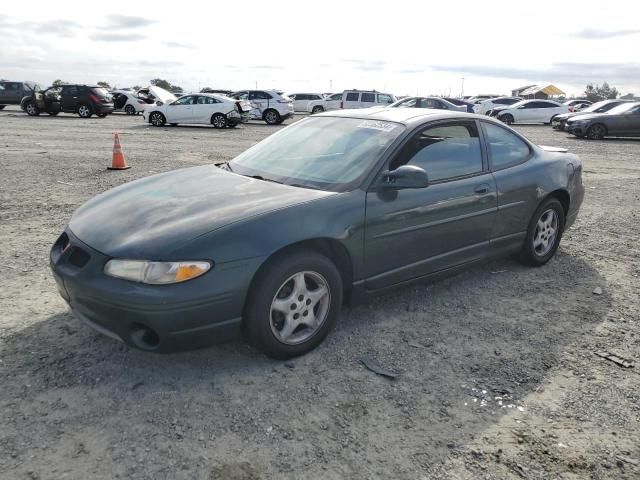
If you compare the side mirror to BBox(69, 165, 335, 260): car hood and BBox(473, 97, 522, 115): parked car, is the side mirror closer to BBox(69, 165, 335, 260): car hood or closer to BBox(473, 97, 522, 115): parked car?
BBox(69, 165, 335, 260): car hood

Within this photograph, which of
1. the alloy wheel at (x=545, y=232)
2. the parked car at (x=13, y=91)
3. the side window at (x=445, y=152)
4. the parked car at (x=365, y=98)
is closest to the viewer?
the side window at (x=445, y=152)

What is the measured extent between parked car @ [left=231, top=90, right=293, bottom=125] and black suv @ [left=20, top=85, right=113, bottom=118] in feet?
23.1

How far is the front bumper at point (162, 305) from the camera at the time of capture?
280 centimetres

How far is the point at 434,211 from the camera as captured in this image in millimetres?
3879

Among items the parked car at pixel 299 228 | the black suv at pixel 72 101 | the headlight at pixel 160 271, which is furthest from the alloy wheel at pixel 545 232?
the black suv at pixel 72 101

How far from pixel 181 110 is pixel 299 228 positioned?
20.0 m

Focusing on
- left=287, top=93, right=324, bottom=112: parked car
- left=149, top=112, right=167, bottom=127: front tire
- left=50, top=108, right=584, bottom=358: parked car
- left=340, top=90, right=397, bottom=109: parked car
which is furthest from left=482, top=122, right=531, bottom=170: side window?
left=287, top=93, right=324, bottom=112: parked car

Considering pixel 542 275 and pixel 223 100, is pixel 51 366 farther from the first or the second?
pixel 223 100

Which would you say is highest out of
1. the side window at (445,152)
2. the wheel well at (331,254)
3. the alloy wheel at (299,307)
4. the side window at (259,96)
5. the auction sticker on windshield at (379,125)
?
the side window at (259,96)

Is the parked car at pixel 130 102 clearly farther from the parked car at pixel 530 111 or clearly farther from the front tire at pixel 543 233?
the front tire at pixel 543 233

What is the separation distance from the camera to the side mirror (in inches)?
137

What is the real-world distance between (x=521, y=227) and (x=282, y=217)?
2533 millimetres

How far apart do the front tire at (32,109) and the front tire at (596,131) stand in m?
24.5

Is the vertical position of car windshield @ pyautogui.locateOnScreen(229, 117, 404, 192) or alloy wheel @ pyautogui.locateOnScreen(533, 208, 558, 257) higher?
car windshield @ pyautogui.locateOnScreen(229, 117, 404, 192)
